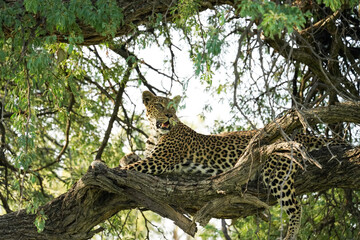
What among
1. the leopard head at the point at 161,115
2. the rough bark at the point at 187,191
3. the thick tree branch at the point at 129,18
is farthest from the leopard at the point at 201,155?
the thick tree branch at the point at 129,18

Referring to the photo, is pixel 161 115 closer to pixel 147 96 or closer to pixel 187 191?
pixel 147 96

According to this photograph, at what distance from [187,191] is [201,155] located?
5.50 feet

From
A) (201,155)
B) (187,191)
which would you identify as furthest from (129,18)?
(187,191)

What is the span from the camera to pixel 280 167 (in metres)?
7.73

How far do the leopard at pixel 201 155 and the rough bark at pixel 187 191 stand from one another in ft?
0.63

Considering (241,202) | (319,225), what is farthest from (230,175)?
(319,225)

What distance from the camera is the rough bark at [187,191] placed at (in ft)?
21.6

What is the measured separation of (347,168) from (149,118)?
3002 millimetres

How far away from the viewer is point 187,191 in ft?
22.6

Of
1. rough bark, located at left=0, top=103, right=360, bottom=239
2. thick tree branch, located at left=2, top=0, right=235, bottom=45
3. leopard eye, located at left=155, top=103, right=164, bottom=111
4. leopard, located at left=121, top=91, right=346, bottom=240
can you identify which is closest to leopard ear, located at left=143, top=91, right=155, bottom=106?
leopard, located at left=121, top=91, right=346, bottom=240

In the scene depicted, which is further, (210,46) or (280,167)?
(280,167)

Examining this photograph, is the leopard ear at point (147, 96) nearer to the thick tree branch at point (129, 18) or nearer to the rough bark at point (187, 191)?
the thick tree branch at point (129, 18)

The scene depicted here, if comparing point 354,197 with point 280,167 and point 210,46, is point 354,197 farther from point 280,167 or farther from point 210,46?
point 210,46

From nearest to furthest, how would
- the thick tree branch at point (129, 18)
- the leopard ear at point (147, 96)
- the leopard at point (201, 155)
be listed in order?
the leopard at point (201, 155)
the thick tree branch at point (129, 18)
the leopard ear at point (147, 96)
